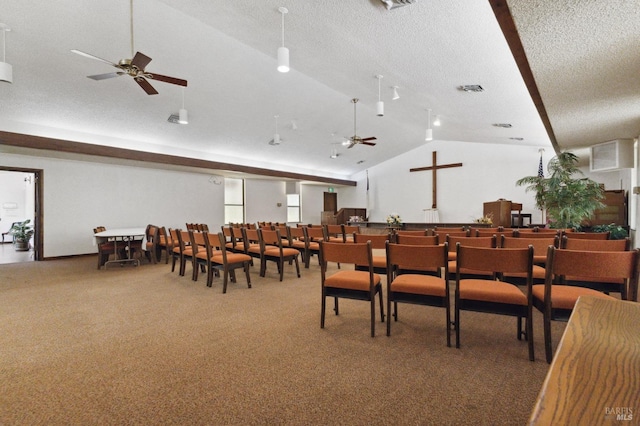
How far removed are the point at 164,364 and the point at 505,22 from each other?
362 cm

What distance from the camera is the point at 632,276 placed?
6.41 feet

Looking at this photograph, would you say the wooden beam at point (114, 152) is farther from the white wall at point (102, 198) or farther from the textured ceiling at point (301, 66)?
the white wall at point (102, 198)

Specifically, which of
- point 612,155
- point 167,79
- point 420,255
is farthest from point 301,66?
point 612,155

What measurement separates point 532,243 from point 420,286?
1425 mm

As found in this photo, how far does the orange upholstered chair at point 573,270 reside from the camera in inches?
76.3

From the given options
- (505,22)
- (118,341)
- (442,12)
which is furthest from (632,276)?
(118,341)

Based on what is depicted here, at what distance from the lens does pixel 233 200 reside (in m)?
11.2

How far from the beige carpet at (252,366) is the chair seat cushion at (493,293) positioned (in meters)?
0.41

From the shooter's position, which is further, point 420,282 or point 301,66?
point 301,66

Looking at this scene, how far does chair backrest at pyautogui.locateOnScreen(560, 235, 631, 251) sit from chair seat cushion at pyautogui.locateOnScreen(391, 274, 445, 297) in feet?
4.45

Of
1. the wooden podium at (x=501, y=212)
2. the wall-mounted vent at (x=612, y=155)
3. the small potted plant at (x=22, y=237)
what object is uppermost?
the wall-mounted vent at (x=612, y=155)

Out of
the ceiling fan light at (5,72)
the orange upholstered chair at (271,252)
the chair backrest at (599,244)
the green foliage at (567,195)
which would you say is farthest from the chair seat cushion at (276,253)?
the green foliage at (567,195)

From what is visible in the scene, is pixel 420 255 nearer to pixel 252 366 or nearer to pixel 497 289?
pixel 497 289

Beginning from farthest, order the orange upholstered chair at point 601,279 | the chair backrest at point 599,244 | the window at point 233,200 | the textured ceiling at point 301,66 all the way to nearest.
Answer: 1. the window at point 233,200
2. the textured ceiling at point 301,66
3. the chair backrest at point 599,244
4. the orange upholstered chair at point 601,279
